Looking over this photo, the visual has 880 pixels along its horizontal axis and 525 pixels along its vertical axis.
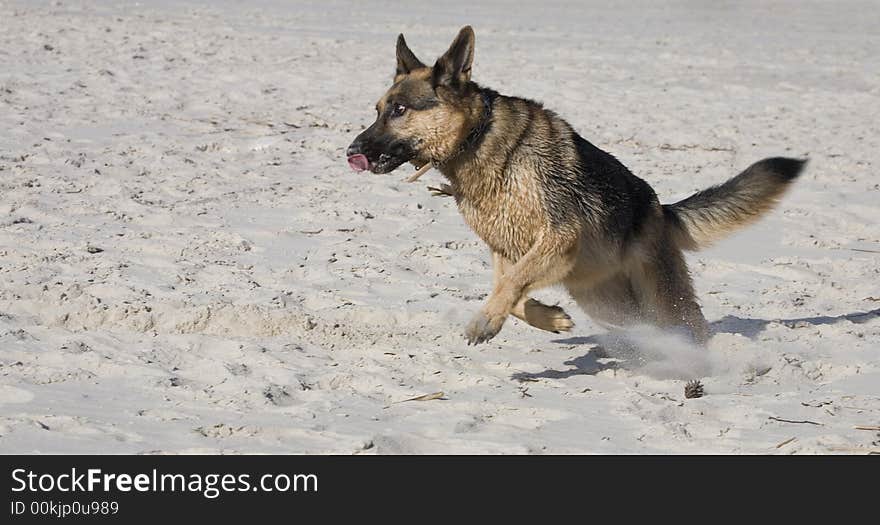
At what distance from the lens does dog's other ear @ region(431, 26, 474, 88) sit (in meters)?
6.10

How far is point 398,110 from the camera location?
19.9ft

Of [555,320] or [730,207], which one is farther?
[730,207]

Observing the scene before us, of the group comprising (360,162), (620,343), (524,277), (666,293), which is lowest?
(620,343)

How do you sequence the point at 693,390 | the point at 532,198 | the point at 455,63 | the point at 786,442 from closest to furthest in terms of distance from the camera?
the point at 786,442, the point at 693,390, the point at 532,198, the point at 455,63

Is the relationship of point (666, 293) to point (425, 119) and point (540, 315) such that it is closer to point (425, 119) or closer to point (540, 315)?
point (540, 315)

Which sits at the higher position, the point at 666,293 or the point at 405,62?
the point at 405,62

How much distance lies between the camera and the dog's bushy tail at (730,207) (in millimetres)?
6612

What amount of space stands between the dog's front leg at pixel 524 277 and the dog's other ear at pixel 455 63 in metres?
0.98

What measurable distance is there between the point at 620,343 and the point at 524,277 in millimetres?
964

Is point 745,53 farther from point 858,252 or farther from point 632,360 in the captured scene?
point 632,360

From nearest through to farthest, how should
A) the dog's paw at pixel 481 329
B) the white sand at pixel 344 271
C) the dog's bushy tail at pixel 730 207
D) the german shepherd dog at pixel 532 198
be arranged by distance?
1. the white sand at pixel 344 271
2. the dog's paw at pixel 481 329
3. the german shepherd dog at pixel 532 198
4. the dog's bushy tail at pixel 730 207

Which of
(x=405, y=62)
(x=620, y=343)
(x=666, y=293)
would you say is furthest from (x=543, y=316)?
(x=405, y=62)

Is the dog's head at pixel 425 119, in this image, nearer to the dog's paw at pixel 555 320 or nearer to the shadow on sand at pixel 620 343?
the dog's paw at pixel 555 320

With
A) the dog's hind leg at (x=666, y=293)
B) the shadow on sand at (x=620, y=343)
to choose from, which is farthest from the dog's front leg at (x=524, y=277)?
the dog's hind leg at (x=666, y=293)
